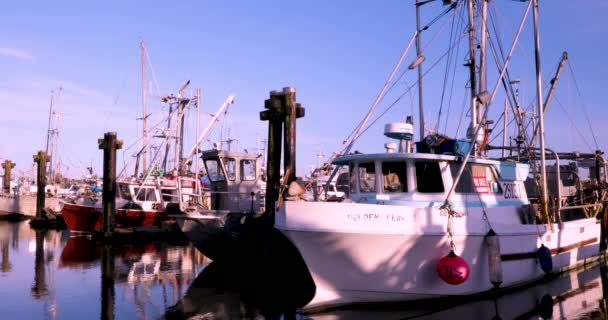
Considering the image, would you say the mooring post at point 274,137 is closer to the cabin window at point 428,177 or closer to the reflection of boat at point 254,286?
the reflection of boat at point 254,286

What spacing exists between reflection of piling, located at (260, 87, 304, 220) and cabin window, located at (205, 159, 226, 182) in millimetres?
2936

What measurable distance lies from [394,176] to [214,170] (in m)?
8.99

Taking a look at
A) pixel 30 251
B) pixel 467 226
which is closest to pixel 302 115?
pixel 467 226

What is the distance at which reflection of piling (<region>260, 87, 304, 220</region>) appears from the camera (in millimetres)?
16359

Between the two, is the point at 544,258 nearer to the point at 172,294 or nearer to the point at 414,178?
the point at 414,178

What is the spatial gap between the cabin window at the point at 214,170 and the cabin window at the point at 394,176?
27.3ft

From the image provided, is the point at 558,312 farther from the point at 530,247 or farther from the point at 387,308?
the point at 387,308

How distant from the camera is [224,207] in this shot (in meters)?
18.7

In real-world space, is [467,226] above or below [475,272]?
above

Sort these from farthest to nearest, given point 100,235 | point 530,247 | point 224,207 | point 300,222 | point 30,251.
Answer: point 100,235
point 30,251
point 224,207
point 530,247
point 300,222

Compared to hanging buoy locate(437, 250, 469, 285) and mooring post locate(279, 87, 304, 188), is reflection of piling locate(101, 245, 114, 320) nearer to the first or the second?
mooring post locate(279, 87, 304, 188)

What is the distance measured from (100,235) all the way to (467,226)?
17.7 m

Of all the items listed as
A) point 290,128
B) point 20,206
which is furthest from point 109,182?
point 20,206

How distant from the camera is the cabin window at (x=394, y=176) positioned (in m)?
12.0
